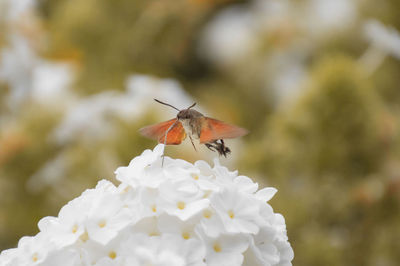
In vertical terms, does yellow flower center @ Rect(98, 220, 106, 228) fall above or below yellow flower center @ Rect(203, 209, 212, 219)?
below

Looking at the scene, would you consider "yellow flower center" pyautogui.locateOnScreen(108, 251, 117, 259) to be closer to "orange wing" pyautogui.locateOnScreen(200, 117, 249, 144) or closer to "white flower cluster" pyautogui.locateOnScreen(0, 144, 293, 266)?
"white flower cluster" pyautogui.locateOnScreen(0, 144, 293, 266)

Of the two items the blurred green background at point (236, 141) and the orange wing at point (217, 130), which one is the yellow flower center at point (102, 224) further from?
the blurred green background at point (236, 141)

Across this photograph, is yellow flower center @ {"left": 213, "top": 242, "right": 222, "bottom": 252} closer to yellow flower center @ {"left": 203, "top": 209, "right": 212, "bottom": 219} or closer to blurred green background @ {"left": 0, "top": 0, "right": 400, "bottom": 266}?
yellow flower center @ {"left": 203, "top": 209, "right": 212, "bottom": 219}

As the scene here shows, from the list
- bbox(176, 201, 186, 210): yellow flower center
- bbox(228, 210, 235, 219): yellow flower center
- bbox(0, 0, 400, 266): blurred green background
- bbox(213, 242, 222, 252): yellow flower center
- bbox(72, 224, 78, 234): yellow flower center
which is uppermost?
bbox(0, 0, 400, 266): blurred green background

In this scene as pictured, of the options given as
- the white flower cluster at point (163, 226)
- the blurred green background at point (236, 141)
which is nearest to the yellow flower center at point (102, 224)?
the white flower cluster at point (163, 226)

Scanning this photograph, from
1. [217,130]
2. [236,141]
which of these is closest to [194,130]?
[217,130]

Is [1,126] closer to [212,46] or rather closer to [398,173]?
[398,173]

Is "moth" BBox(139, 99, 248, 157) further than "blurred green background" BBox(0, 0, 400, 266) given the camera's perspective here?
No

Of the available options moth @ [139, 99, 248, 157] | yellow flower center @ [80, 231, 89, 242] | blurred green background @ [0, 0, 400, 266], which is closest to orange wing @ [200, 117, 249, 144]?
moth @ [139, 99, 248, 157]
